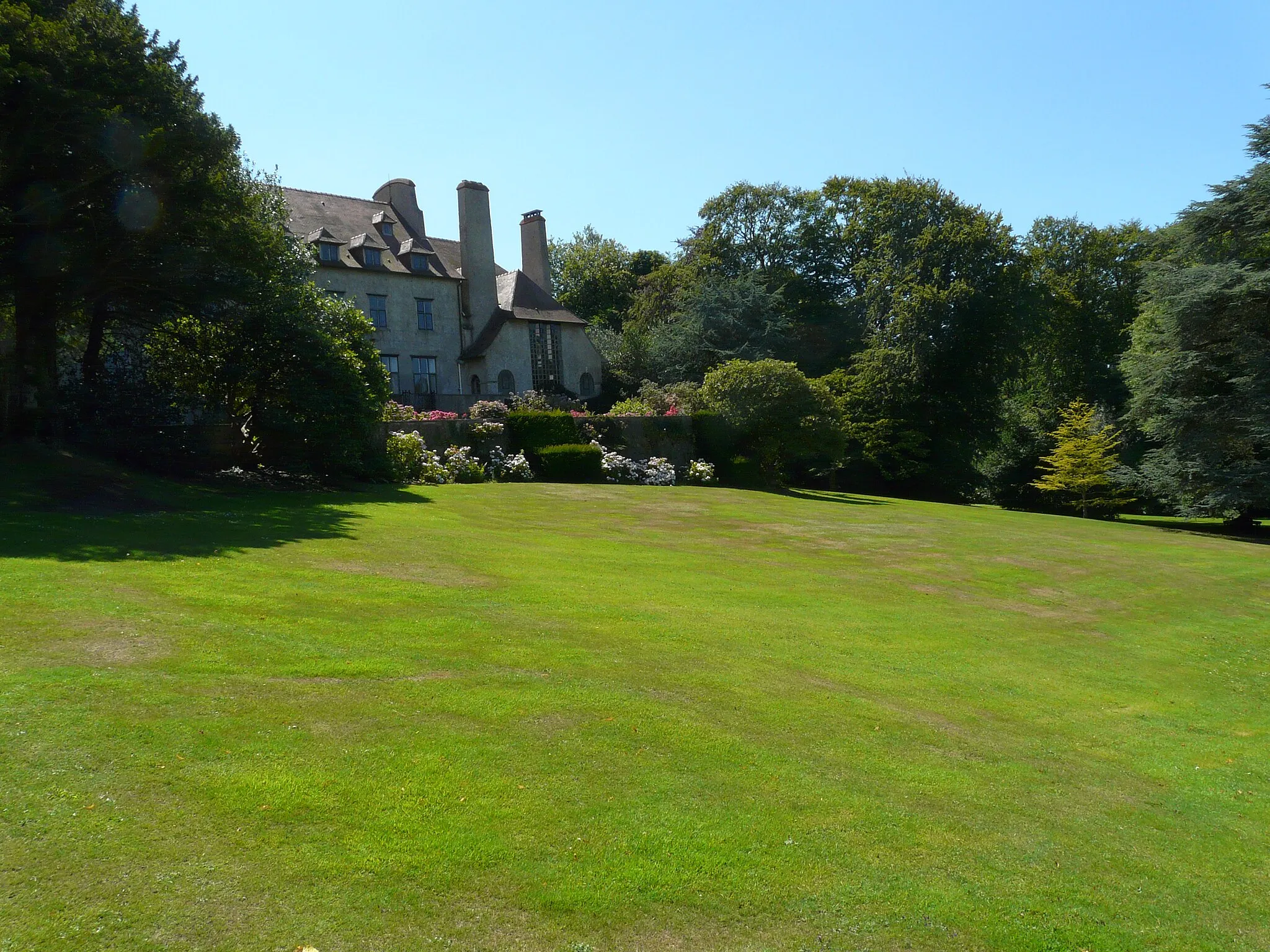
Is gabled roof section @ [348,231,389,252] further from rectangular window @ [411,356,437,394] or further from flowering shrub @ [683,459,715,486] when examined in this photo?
flowering shrub @ [683,459,715,486]

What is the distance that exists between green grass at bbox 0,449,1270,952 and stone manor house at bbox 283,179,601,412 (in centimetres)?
3346

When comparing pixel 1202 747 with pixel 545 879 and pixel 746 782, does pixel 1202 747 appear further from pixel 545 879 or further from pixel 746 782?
pixel 545 879

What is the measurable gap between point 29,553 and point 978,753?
11736 mm

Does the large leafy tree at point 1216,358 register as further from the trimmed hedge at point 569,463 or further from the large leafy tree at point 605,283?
the large leafy tree at point 605,283

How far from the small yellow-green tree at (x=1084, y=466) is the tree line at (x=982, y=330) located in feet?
3.28

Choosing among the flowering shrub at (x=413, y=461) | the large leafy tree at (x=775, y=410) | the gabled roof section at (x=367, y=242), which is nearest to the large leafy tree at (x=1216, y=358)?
the large leafy tree at (x=775, y=410)

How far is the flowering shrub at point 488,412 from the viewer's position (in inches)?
1422

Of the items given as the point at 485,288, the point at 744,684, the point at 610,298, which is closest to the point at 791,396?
the point at 485,288

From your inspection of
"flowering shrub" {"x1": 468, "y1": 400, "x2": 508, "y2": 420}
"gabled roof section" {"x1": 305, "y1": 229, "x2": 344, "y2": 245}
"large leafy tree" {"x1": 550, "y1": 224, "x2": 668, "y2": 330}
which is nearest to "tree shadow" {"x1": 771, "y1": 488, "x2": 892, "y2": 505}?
"flowering shrub" {"x1": 468, "y1": 400, "x2": 508, "y2": 420}

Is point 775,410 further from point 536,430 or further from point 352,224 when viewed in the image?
point 352,224

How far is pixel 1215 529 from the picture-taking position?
131ft

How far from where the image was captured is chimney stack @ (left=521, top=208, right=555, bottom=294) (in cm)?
5650

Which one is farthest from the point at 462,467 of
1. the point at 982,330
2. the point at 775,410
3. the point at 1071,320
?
the point at 1071,320

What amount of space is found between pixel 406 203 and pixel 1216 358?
1623 inches
